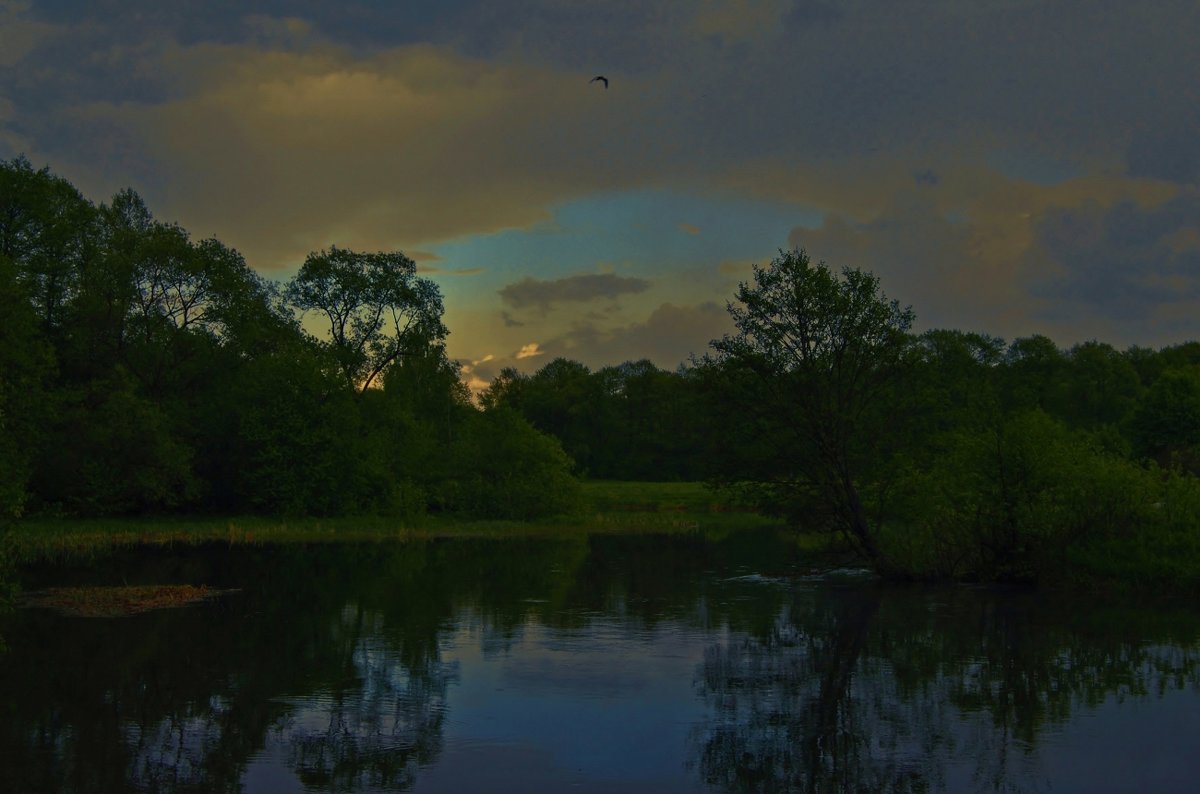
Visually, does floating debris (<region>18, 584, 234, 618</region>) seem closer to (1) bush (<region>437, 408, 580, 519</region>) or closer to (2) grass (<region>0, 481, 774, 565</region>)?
(2) grass (<region>0, 481, 774, 565</region>)

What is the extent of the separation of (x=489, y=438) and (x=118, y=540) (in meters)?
28.3

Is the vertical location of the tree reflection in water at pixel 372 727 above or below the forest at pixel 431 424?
below

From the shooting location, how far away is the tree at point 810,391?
31922mm

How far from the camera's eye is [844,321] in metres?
31.9

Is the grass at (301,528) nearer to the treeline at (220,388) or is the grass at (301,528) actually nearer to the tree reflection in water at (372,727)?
the treeline at (220,388)

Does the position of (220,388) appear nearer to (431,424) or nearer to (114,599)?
(431,424)

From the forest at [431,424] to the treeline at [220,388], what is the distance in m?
0.16

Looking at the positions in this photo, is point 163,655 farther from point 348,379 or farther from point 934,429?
point 348,379

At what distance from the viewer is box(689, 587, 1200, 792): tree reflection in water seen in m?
13.0

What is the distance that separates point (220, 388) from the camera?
66.1 m

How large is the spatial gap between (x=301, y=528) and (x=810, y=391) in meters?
34.1

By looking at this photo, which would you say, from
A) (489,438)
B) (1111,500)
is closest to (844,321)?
(1111,500)

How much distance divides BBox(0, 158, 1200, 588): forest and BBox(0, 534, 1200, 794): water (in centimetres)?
285

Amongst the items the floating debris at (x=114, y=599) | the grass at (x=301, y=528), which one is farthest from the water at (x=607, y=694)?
the grass at (x=301, y=528)
